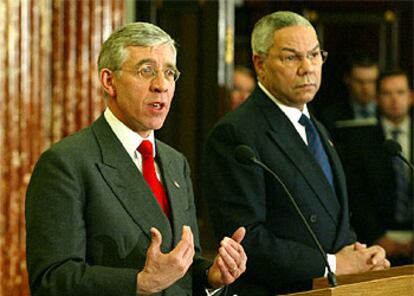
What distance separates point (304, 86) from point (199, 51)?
11.0ft

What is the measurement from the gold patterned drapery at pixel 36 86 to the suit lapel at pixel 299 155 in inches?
57.0

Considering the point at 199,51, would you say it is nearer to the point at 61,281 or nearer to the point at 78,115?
the point at 78,115

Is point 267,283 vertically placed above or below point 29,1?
below

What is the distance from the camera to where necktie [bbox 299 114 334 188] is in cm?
409

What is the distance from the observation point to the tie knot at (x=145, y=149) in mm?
3305

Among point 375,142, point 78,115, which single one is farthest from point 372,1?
point 78,115

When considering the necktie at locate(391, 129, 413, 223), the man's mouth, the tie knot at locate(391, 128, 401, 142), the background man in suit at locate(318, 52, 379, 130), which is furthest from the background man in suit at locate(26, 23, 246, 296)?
the background man in suit at locate(318, 52, 379, 130)

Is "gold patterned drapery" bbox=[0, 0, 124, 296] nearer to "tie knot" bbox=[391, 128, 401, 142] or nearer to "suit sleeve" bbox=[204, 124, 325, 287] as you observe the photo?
"suit sleeve" bbox=[204, 124, 325, 287]

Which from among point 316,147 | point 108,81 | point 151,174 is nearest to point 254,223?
point 316,147

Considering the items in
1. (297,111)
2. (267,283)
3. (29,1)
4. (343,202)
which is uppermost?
(29,1)

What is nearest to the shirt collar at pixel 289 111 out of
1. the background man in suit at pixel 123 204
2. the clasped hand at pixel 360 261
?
the clasped hand at pixel 360 261

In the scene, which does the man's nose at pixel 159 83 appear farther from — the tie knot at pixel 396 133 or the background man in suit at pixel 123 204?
the tie knot at pixel 396 133

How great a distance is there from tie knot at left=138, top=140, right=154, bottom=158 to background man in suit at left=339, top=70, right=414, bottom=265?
2.94 metres

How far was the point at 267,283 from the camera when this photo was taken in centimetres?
390
